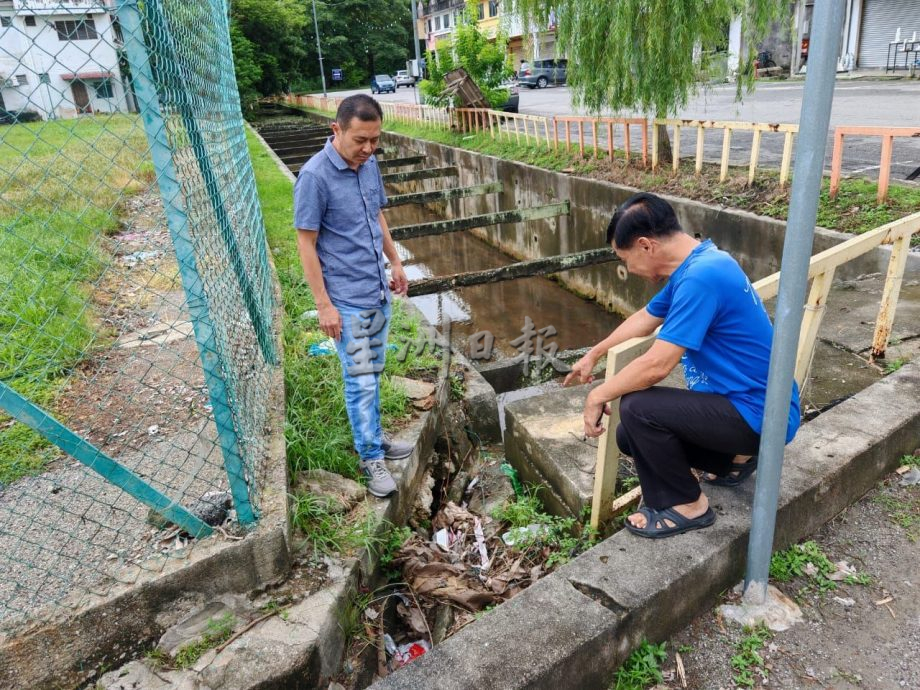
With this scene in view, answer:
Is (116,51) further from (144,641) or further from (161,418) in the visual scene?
(161,418)

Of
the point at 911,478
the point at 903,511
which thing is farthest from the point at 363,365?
the point at 911,478

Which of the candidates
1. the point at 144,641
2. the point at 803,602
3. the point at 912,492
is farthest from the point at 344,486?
the point at 912,492

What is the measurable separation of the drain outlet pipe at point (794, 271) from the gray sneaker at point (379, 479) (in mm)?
1560

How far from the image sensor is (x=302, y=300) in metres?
5.33

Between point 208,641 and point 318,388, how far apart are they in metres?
1.74

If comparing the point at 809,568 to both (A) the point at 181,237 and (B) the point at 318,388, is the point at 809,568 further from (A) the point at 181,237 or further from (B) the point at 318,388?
(B) the point at 318,388

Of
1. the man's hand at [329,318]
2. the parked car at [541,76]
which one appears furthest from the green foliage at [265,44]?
the man's hand at [329,318]

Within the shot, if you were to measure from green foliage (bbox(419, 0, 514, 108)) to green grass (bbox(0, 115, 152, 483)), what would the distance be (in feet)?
26.7

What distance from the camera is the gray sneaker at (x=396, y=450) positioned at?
3211 mm

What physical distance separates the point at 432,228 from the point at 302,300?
3.30 metres

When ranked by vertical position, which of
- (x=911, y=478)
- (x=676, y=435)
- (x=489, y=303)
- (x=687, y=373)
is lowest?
(x=489, y=303)

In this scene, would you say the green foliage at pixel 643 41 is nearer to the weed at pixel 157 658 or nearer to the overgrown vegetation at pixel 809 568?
the overgrown vegetation at pixel 809 568

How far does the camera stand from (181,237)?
1.96 m

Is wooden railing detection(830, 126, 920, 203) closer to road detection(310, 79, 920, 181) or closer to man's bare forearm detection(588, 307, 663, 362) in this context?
road detection(310, 79, 920, 181)
